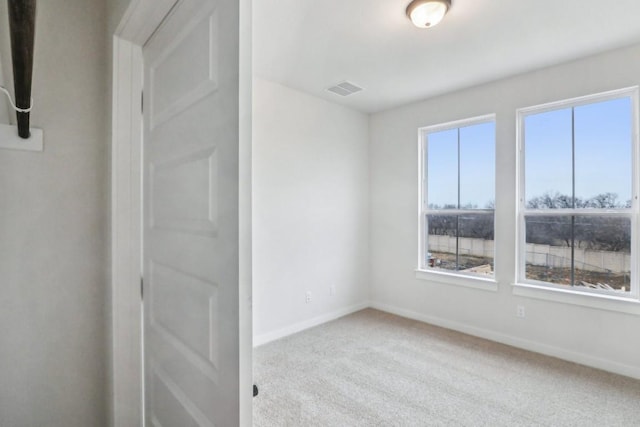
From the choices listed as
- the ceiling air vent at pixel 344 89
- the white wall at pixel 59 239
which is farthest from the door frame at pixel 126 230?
the ceiling air vent at pixel 344 89

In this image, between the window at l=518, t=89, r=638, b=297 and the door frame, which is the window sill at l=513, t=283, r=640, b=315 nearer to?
the window at l=518, t=89, r=638, b=297

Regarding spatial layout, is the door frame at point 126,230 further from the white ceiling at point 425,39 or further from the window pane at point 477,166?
the window pane at point 477,166

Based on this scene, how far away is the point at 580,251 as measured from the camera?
292 cm

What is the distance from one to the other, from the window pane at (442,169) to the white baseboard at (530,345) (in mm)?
1366

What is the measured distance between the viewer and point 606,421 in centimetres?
205

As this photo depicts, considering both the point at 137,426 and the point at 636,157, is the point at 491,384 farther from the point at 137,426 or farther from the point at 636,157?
the point at 137,426

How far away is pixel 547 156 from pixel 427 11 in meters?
2.01

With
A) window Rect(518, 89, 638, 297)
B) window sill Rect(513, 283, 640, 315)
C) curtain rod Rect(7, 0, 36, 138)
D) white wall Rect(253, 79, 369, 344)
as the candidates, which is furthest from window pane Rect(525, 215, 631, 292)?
curtain rod Rect(7, 0, 36, 138)

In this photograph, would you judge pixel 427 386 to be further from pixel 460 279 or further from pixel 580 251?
pixel 580 251

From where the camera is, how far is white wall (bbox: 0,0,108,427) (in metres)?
1.25

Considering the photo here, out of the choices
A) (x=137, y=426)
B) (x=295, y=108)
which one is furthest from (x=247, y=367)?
(x=295, y=108)

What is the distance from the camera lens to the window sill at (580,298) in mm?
2605

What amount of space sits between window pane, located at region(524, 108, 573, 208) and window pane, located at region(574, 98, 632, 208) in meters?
0.08

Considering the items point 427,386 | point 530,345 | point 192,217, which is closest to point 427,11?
point 192,217
